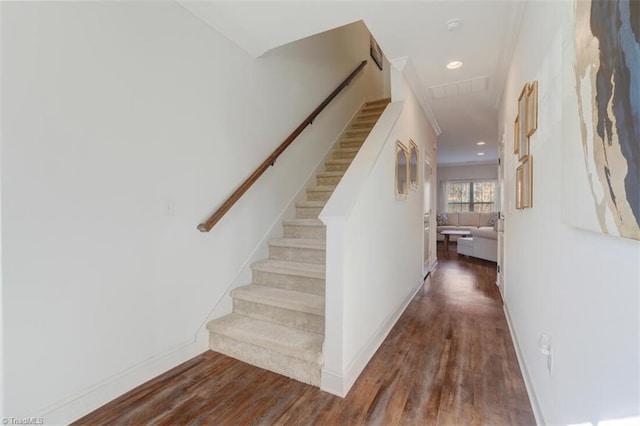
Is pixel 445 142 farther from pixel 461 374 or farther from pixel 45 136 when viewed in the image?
pixel 45 136

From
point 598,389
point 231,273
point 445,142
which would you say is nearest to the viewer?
point 598,389

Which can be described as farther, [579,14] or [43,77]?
[43,77]

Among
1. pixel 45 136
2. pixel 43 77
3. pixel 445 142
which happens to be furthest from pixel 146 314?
pixel 445 142

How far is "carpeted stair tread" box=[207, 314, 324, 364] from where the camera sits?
6.14 feet

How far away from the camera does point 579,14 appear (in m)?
→ 0.89

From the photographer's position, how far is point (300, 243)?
2729 millimetres

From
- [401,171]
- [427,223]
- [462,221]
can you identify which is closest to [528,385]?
[401,171]

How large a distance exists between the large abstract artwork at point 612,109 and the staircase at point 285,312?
5.23ft

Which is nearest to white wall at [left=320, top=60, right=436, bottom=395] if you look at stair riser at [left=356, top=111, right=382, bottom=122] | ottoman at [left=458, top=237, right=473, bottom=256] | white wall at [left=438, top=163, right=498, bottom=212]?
stair riser at [left=356, top=111, right=382, bottom=122]

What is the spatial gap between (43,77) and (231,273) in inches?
65.8

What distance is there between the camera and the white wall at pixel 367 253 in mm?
1734

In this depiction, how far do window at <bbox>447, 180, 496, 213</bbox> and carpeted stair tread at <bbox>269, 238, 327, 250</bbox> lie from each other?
334 inches

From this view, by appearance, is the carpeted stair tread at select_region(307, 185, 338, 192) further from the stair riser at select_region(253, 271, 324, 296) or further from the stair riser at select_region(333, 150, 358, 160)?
the stair riser at select_region(253, 271, 324, 296)

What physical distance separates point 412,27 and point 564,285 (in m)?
2.08
